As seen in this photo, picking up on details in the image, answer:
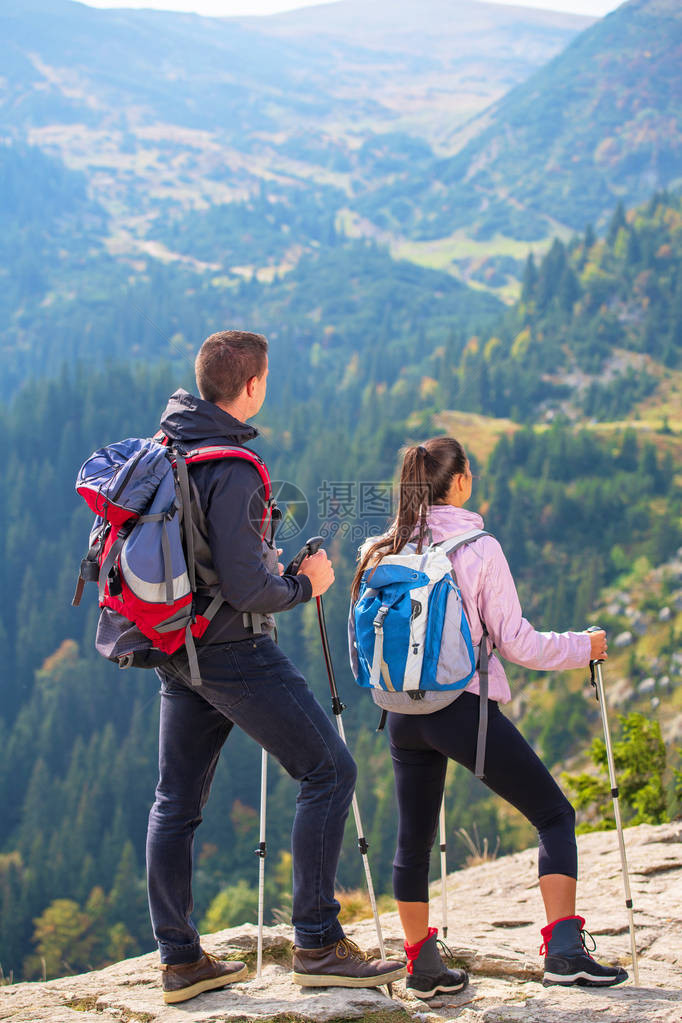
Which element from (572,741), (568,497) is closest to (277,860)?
(572,741)

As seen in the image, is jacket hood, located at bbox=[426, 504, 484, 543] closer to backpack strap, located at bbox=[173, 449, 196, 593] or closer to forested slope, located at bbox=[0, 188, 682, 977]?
backpack strap, located at bbox=[173, 449, 196, 593]

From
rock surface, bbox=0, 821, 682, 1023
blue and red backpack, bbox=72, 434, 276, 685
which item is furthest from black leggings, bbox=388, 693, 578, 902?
blue and red backpack, bbox=72, 434, 276, 685

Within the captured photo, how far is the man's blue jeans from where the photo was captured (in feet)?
10.8

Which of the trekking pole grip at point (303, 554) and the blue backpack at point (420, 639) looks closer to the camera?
the blue backpack at point (420, 639)

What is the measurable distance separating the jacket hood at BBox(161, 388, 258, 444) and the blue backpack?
2.23 ft

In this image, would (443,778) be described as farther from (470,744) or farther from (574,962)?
(574,962)

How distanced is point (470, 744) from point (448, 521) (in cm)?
77

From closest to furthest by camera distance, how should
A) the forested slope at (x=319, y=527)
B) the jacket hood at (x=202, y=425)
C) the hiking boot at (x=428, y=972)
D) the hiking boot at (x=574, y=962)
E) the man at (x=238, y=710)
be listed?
the man at (x=238, y=710) < the jacket hood at (x=202, y=425) < the hiking boot at (x=574, y=962) < the hiking boot at (x=428, y=972) < the forested slope at (x=319, y=527)

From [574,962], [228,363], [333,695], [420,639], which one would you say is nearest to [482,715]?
[420,639]

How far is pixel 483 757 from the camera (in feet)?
11.0

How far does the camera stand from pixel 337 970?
11.2 feet

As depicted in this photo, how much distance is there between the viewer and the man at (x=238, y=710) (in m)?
3.25

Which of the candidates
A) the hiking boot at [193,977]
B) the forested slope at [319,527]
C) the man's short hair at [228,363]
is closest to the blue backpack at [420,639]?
the man's short hair at [228,363]

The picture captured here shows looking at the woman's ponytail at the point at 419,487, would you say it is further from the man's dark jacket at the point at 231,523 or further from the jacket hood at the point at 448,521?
the man's dark jacket at the point at 231,523
